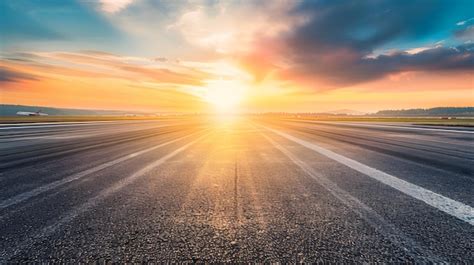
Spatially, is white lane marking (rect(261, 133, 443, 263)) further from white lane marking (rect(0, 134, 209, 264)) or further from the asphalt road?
white lane marking (rect(0, 134, 209, 264))

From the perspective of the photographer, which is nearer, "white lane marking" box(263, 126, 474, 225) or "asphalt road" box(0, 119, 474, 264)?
"asphalt road" box(0, 119, 474, 264)

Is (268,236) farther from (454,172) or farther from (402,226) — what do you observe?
(454,172)

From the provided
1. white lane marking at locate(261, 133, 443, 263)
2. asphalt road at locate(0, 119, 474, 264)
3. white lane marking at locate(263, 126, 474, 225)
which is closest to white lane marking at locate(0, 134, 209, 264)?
asphalt road at locate(0, 119, 474, 264)

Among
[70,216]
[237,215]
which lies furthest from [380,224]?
[70,216]

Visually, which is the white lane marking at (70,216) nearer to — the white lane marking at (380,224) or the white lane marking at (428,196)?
the white lane marking at (380,224)

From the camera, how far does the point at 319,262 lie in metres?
1.73

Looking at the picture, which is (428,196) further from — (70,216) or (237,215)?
(70,216)

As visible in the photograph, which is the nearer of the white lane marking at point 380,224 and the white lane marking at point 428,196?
the white lane marking at point 380,224

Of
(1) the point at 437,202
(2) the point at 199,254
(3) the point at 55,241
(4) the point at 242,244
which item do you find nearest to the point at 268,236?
(4) the point at 242,244

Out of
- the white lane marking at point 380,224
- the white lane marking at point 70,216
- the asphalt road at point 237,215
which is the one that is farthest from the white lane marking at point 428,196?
the white lane marking at point 70,216

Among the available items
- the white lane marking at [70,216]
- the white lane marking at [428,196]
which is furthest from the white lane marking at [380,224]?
the white lane marking at [70,216]

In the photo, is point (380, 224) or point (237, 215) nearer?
point (380, 224)

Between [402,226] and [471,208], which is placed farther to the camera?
[471,208]

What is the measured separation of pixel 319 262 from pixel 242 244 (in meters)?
0.65
